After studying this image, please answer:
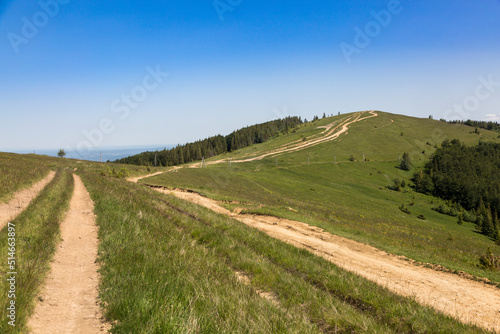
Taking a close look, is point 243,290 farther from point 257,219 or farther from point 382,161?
point 382,161

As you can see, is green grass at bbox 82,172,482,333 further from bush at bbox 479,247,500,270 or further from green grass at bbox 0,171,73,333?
bush at bbox 479,247,500,270

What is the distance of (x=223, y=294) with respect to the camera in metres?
5.53

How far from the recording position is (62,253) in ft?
23.6

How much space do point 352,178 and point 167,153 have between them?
131m

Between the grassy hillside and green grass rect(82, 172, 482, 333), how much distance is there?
1072 cm

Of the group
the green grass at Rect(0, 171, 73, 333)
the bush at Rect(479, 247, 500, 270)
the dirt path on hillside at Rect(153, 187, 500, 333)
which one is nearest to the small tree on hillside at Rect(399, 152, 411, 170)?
the bush at Rect(479, 247, 500, 270)

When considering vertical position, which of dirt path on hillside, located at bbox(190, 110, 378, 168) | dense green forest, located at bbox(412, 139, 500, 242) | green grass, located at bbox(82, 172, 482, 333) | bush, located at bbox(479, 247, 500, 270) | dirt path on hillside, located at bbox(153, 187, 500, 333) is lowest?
dense green forest, located at bbox(412, 139, 500, 242)

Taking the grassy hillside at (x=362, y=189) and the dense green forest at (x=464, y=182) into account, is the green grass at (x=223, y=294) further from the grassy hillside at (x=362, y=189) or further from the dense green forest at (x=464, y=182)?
the dense green forest at (x=464, y=182)

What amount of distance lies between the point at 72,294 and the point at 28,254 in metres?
2.37

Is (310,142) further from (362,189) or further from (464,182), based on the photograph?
(464,182)

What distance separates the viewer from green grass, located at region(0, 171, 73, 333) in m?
3.96

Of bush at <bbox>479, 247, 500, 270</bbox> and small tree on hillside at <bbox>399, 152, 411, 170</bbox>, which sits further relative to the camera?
small tree on hillside at <bbox>399, 152, 411, 170</bbox>

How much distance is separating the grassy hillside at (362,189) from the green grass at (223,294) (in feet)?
35.2

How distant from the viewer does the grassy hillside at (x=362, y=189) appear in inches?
981
